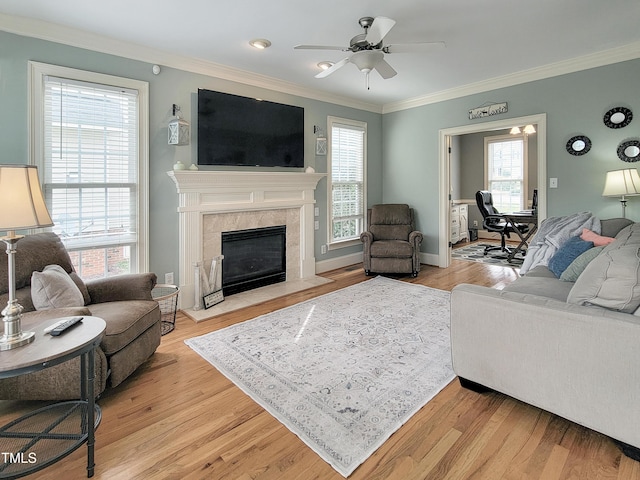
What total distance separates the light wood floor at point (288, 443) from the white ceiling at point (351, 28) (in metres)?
2.76

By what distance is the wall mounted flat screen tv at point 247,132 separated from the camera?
385 centimetres

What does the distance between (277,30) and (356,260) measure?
3.67 metres

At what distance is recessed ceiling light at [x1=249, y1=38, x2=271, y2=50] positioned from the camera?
3.26 metres

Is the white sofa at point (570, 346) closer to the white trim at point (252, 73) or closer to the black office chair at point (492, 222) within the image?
the white trim at point (252, 73)

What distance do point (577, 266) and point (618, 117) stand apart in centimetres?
216

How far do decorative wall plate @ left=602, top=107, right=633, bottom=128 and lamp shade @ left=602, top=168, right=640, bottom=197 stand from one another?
0.51m

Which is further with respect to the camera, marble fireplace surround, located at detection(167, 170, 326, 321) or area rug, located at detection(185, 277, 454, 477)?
marble fireplace surround, located at detection(167, 170, 326, 321)

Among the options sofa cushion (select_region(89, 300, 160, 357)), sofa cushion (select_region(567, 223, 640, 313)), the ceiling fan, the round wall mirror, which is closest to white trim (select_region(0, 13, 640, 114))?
the round wall mirror

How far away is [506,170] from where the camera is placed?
801 cm

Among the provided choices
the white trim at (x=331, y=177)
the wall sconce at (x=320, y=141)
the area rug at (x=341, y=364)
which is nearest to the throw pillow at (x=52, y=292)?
the area rug at (x=341, y=364)

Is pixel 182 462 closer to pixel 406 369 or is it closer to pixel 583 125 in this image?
pixel 406 369

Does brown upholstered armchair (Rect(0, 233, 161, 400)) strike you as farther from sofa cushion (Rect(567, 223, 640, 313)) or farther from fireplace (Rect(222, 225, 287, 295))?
sofa cushion (Rect(567, 223, 640, 313))

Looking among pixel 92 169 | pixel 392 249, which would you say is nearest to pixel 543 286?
pixel 392 249

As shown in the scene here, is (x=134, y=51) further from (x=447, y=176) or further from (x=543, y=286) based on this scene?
(x=447, y=176)
